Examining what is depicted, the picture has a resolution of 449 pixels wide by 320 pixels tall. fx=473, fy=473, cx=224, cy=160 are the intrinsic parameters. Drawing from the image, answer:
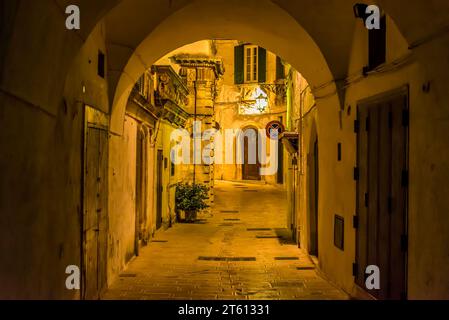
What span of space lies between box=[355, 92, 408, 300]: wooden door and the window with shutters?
26017 mm

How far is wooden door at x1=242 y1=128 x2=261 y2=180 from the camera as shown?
3234cm

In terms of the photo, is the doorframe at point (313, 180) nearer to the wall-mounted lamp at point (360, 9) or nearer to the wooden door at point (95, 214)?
the wall-mounted lamp at point (360, 9)

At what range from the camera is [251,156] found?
3241 cm

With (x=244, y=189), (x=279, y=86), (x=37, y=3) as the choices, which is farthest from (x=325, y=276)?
(x=279, y=86)

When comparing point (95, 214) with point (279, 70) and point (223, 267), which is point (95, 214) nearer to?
point (223, 267)

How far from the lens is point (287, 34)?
8.05 m

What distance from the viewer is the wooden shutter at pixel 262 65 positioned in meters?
31.4

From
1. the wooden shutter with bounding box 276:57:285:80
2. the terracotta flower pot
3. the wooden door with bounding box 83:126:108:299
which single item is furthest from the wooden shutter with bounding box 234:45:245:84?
the wooden door with bounding box 83:126:108:299

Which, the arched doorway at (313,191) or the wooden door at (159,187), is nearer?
the arched doorway at (313,191)

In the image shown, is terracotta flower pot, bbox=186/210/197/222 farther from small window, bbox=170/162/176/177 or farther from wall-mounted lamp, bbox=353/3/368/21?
wall-mounted lamp, bbox=353/3/368/21

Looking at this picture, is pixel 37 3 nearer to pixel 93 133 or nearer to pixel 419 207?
pixel 93 133

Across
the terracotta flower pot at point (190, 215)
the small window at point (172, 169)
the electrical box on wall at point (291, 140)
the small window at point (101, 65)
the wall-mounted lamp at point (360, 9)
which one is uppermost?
the wall-mounted lamp at point (360, 9)

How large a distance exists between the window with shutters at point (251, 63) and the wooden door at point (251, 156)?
3508 millimetres

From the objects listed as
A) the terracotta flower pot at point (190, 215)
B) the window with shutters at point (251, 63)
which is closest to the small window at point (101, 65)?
the terracotta flower pot at point (190, 215)
